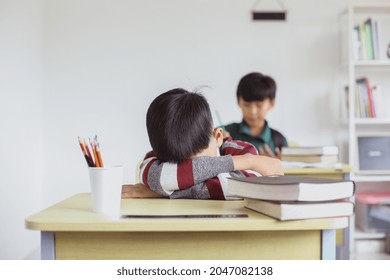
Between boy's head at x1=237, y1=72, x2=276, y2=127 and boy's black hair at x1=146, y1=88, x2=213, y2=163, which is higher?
boy's head at x1=237, y1=72, x2=276, y2=127

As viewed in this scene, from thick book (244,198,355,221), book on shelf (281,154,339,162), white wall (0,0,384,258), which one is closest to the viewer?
thick book (244,198,355,221)

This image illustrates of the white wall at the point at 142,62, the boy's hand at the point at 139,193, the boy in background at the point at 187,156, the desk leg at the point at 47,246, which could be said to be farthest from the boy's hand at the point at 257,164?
the white wall at the point at 142,62

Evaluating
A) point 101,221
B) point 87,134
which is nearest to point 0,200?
point 87,134

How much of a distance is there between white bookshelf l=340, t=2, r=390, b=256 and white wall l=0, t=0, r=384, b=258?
0.33 ft

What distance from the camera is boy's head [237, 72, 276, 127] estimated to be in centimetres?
263

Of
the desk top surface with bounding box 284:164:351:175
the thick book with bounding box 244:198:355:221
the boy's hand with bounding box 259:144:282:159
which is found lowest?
the desk top surface with bounding box 284:164:351:175

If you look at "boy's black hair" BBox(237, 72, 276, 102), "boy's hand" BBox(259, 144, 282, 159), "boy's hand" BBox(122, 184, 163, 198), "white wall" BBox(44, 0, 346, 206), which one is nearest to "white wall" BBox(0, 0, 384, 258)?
"white wall" BBox(44, 0, 346, 206)

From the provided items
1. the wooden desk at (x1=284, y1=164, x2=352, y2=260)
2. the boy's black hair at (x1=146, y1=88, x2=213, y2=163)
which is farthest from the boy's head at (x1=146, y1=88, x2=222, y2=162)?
the wooden desk at (x1=284, y1=164, x2=352, y2=260)

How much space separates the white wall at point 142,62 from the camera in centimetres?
309

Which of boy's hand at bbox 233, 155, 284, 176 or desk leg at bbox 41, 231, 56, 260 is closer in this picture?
desk leg at bbox 41, 231, 56, 260

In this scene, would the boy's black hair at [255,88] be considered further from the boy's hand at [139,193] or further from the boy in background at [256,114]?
the boy's hand at [139,193]

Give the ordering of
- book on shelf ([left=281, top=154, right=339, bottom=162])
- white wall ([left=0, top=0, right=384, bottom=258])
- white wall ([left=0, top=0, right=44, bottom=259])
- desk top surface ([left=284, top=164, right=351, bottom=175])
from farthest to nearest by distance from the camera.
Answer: white wall ([left=0, top=0, right=384, bottom=258]), white wall ([left=0, top=0, right=44, bottom=259]), book on shelf ([left=281, top=154, right=339, bottom=162]), desk top surface ([left=284, top=164, right=351, bottom=175])

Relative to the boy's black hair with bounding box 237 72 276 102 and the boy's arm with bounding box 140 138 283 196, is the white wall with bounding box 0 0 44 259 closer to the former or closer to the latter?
the boy's black hair with bounding box 237 72 276 102

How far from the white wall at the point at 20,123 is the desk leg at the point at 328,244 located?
5.58 ft
